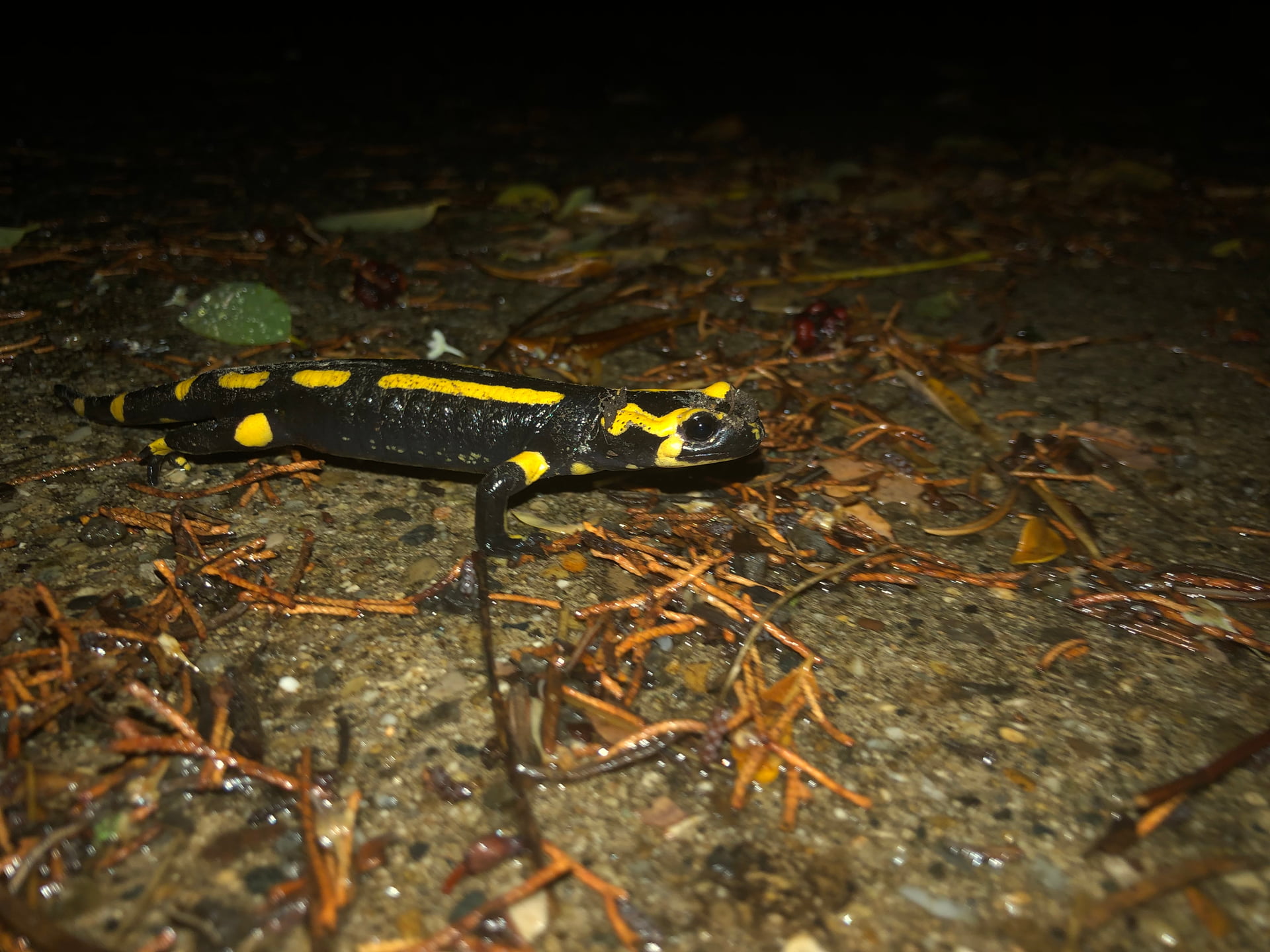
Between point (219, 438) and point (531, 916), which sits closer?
point (531, 916)

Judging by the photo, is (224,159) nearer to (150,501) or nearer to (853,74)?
(150,501)

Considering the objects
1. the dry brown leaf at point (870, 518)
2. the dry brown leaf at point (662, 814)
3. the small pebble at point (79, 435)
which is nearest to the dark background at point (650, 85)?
the small pebble at point (79, 435)

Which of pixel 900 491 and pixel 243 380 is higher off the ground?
pixel 243 380

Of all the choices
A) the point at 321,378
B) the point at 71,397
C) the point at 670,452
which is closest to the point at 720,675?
the point at 670,452

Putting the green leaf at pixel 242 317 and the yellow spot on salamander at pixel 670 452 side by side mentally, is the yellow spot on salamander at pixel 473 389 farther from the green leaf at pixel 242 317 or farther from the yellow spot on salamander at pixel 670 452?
the green leaf at pixel 242 317

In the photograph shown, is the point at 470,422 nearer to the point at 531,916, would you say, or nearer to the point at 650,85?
the point at 531,916

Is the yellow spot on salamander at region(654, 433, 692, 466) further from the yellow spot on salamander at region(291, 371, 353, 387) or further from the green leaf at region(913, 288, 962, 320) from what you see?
the green leaf at region(913, 288, 962, 320)
